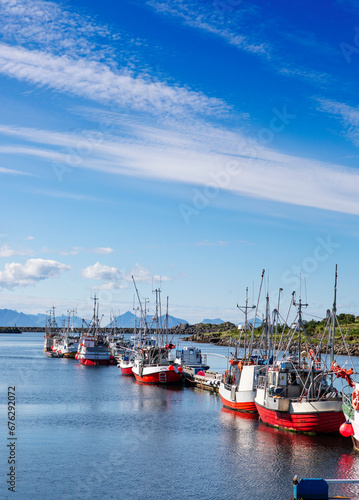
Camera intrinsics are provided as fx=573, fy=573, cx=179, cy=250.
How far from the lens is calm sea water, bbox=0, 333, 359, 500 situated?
1385 inches

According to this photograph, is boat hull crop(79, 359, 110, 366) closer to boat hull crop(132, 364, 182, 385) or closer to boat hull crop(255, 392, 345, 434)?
boat hull crop(132, 364, 182, 385)

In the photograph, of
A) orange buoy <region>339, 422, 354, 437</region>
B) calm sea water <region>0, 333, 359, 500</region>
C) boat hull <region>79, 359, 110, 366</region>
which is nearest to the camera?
calm sea water <region>0, 333, 359, 500</region>

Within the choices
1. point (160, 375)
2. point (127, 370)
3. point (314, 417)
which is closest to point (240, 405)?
point (314, 417)

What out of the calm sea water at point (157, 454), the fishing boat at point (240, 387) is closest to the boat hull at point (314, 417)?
the calm sea water at point (157, 454)

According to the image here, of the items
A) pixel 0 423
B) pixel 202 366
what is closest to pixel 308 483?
pixel 0 423

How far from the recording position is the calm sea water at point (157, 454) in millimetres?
35188

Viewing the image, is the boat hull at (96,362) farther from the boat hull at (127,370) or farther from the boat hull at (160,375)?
the boat hull at (160,375)

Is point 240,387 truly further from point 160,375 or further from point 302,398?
point 160,375

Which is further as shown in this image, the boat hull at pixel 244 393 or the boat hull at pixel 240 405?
the boat hull at pixel 240 405

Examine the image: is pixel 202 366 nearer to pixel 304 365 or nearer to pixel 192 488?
pixel 304 365

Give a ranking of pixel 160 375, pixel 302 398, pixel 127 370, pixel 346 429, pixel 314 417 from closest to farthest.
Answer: pixel 346 429 → pixel 314 417 → pixel 302 398 → pixel 160 375 → pixel 127 370

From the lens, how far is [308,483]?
27.7 meters

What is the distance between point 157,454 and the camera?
144ft

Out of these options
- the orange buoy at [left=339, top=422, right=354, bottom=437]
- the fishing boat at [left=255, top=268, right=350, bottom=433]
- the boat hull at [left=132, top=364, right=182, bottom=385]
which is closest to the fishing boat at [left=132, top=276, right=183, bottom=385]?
the boat hull at [left=132, top=364, right=182, bottom=385]
